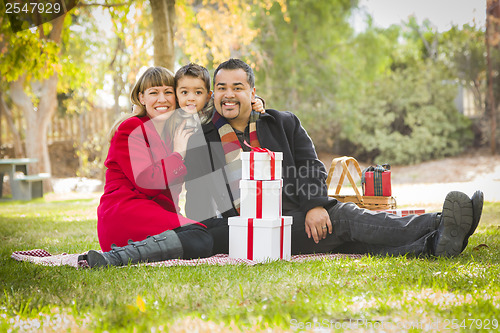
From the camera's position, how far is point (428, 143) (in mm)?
14281

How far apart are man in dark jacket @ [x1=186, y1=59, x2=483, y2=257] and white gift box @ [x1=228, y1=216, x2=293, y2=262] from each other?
0.19m

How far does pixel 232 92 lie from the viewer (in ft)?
10.1

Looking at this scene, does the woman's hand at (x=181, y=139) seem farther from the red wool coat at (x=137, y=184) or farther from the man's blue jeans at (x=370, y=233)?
the man's blue jeans at (x=370, y=233)

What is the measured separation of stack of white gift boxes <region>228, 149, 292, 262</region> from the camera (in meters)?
2.75

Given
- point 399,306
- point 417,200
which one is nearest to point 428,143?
point 417,200

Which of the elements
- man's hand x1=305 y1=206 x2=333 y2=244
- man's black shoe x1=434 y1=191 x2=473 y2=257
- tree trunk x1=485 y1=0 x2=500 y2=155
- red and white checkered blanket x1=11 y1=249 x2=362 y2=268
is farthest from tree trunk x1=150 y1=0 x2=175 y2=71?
tree trunk x1=485 y1=0 x2=500 y2=155

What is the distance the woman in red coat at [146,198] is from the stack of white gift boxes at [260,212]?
0.87 feet

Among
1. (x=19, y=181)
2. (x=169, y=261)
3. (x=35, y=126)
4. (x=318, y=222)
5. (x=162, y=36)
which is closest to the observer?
(x=169, y=261)

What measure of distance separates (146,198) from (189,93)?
27.8 inches

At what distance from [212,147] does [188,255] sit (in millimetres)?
691

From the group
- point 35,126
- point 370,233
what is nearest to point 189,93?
point 370,233

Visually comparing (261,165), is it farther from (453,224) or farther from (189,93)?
(453,224)

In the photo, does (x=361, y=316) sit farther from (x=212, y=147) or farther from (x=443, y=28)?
(x=443, y=28)

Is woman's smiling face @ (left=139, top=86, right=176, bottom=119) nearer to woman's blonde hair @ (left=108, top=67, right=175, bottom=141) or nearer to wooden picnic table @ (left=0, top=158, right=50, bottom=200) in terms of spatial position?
woman's blonde hair @ (left=108, top=67, right=175, bottom=141)
